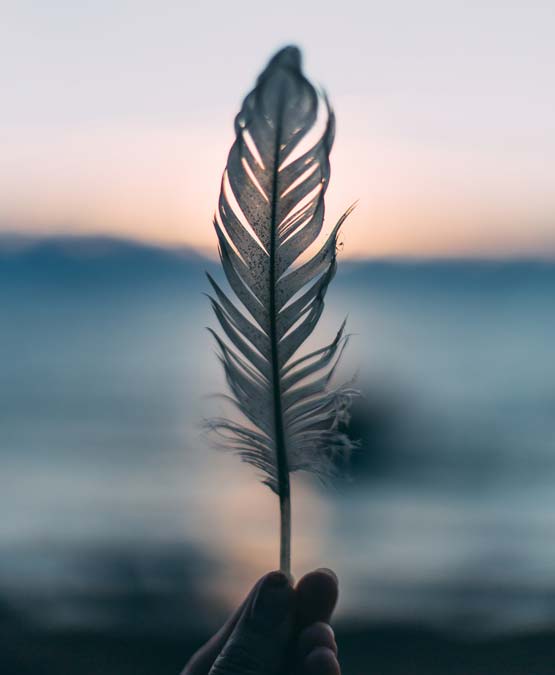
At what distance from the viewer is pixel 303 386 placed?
1584mm

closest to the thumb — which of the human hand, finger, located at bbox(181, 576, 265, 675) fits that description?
the human hand

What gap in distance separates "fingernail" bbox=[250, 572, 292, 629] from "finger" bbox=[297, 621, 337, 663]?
0.17ft

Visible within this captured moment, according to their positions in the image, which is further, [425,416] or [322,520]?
[425,416]

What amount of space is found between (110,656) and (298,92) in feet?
10.7

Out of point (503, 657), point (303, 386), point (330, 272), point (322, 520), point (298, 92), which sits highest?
point (298, 92)

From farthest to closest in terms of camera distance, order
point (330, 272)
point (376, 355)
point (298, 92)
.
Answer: point (376, 355) → point (330, 272) → point (298, 92)

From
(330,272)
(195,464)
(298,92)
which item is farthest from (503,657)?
(298,92)

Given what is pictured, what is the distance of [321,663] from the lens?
147 cm

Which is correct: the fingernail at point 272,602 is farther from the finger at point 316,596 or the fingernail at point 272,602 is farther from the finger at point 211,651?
the finger at point 211,651

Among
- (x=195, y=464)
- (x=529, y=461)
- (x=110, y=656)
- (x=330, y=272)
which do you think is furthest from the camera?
(x=529, y=461)

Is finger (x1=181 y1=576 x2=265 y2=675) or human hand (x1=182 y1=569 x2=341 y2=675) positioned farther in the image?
finger (x1=181 y1=576 x2=265 y2=675)

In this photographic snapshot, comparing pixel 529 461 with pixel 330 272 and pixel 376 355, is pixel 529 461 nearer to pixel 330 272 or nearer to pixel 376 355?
pixel 376 355

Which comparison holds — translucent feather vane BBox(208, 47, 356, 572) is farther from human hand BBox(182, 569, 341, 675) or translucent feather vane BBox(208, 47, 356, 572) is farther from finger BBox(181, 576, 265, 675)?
finger BBox(181, 576, 265, 675)

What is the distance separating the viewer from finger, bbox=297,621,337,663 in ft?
4.96
